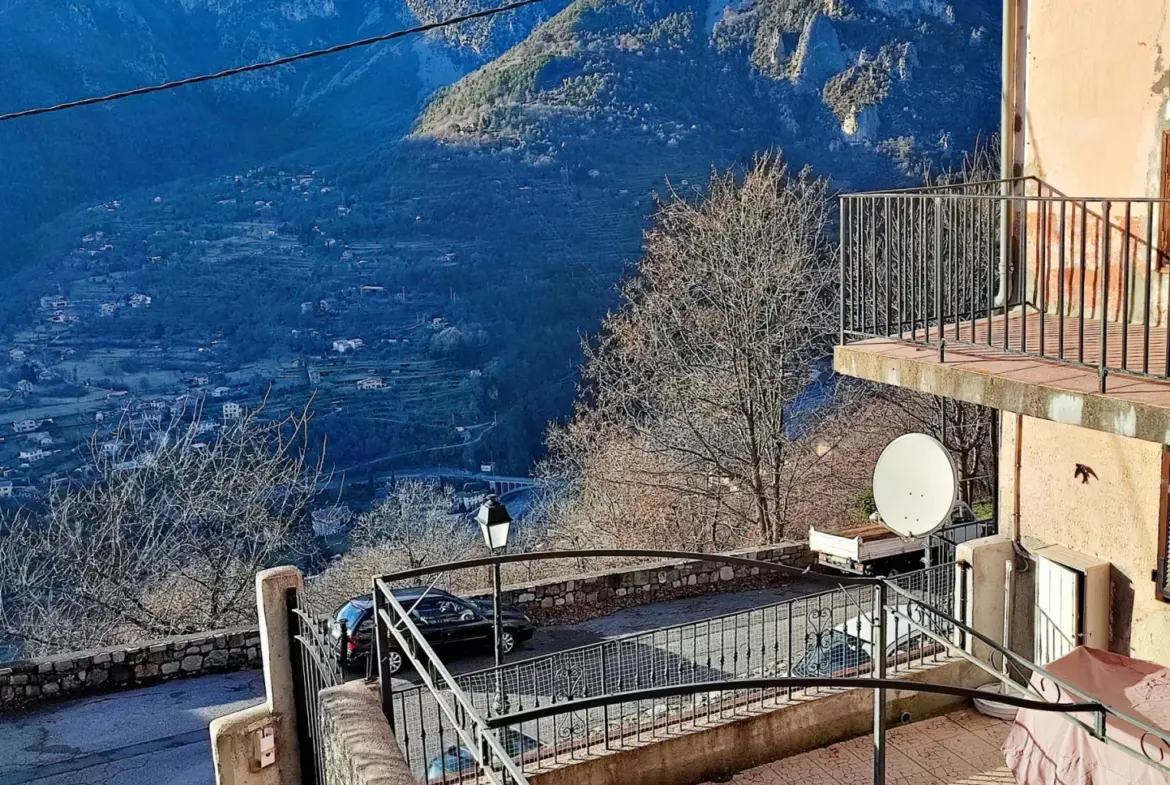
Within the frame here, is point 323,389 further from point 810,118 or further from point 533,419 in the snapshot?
point 810,118

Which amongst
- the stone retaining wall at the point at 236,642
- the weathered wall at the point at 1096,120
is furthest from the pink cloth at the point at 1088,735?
the stone retaining wall at the point at 236,642

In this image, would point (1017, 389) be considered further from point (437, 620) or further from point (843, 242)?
point (437, 620)

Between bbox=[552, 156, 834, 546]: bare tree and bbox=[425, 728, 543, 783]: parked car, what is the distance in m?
13.1

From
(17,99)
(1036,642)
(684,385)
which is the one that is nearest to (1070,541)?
(1036,642)

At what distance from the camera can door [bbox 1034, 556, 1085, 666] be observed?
733 centimetres

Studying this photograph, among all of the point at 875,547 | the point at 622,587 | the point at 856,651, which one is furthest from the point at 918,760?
the point at 875,547

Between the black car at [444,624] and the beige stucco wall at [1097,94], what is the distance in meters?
9.23

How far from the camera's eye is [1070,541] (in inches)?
300

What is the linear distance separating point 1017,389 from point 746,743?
366 centimetres

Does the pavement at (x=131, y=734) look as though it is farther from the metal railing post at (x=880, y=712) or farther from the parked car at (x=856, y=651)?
the metal railing post at (x=880, y=712)

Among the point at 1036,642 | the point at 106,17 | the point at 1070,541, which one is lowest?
the point at 1036,642

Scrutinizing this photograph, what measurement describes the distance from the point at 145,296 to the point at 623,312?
1495 inches

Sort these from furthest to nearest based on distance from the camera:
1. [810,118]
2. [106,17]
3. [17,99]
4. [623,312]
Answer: [106,17] < [17,99] < [810,118] < [623,312]

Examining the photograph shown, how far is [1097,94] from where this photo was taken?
6.89 m
